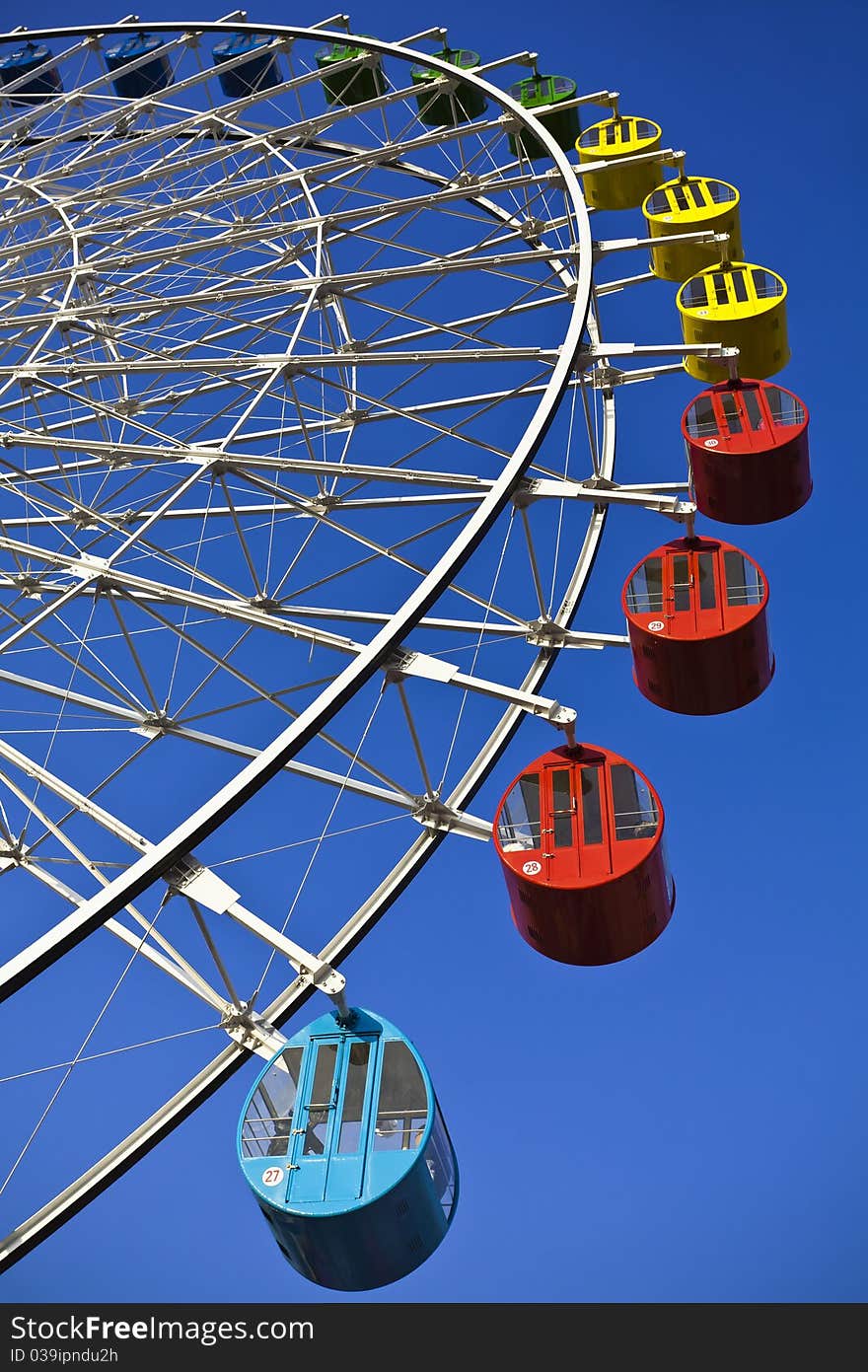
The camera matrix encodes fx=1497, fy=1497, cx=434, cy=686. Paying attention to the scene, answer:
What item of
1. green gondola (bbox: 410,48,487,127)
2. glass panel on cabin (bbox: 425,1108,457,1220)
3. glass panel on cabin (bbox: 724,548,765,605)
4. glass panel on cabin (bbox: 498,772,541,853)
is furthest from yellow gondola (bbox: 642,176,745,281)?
glass panel on cabin (bbox: 425,1108,457,1220)

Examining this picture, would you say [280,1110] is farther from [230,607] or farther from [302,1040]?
[230,607]

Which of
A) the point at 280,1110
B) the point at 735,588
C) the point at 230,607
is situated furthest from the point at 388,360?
the point at 280,1110

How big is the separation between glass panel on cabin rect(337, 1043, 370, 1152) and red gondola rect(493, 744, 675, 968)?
3.46 metres

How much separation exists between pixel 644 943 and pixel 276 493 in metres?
10.9

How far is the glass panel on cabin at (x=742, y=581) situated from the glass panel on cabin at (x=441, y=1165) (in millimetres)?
10528

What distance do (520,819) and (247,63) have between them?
3156 cm

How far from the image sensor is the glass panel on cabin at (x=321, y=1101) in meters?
18.9

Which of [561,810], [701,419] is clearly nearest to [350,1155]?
[561,810]

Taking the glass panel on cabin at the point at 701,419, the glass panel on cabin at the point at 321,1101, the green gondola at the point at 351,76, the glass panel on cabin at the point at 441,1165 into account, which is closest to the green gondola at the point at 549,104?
the green gondola at the point at 351,76

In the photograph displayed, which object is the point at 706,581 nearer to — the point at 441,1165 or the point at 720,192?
the point at 441,1165

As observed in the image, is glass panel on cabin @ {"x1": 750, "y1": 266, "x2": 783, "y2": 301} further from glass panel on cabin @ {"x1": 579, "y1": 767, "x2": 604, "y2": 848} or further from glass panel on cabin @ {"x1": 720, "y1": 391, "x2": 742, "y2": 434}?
glass panel on cabin @ {"x1": 579, "y1": 767, "x2": 604, "y2": 848}

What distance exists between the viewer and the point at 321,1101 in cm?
1941

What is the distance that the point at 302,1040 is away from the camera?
795 inches

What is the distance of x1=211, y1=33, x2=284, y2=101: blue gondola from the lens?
141 feet
